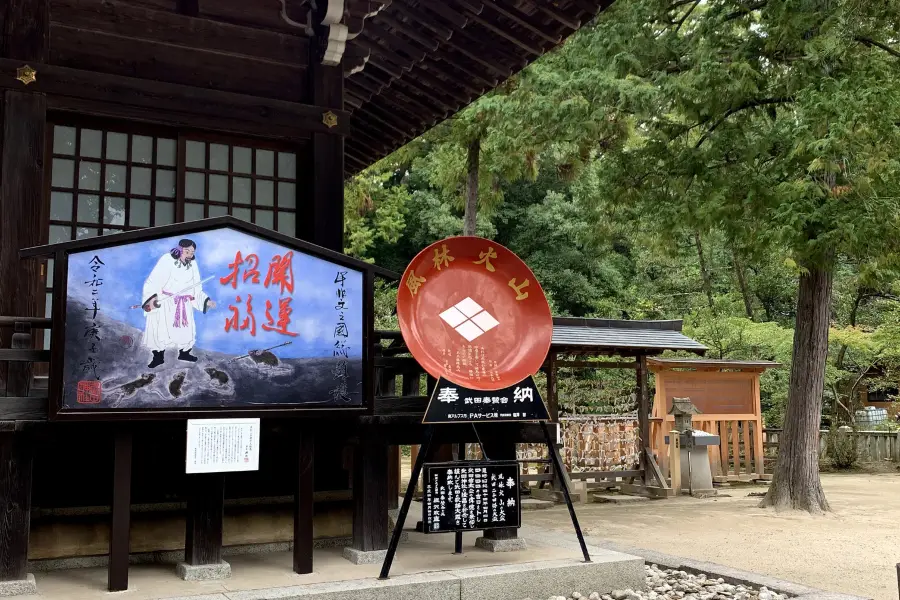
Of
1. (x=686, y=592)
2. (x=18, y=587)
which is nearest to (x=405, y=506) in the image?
(x=686, y=592)

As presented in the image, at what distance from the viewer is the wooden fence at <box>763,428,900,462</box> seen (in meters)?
19.8

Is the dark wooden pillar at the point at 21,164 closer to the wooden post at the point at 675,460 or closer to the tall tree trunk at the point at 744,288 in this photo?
the wooden post at the point at 675,460

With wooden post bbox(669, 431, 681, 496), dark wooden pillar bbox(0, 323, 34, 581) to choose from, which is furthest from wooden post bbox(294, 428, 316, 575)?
wooden post bbox(669, 431, 681, 496)

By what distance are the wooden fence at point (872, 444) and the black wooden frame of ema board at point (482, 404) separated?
50.0 ft

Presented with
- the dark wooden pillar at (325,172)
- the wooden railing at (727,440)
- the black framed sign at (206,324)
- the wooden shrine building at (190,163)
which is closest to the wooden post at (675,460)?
the wooden railing at (727,440)

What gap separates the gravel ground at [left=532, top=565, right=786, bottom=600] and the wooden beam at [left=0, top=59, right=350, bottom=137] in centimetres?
469

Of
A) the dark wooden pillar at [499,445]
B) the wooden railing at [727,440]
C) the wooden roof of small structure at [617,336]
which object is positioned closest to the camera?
the dark wooden pillar at [499,445]

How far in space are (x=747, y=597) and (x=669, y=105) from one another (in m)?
8.80

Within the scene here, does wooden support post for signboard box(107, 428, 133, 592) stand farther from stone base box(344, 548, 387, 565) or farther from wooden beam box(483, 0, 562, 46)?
wooden beam box(483, 0, 562, 46)

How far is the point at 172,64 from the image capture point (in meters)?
7.09

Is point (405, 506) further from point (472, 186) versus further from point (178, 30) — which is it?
point (472, 186)

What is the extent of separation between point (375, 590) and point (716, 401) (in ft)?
38.1

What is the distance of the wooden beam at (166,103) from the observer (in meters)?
6.52

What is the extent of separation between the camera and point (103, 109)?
22.1 ft
